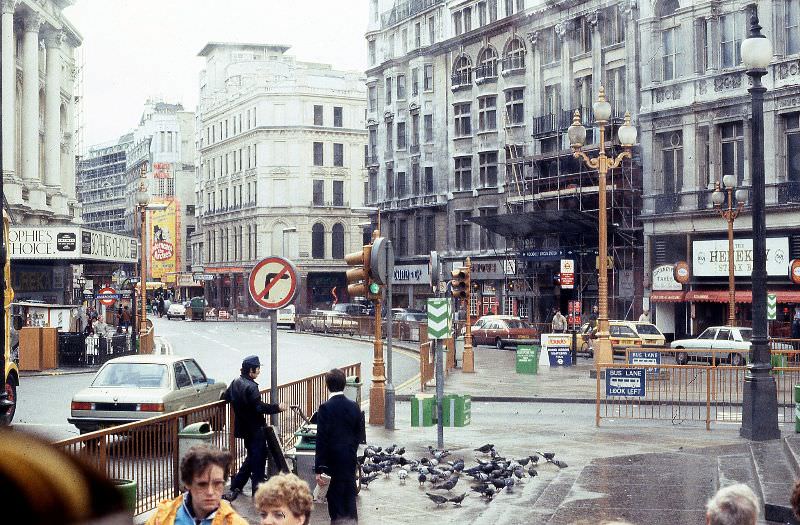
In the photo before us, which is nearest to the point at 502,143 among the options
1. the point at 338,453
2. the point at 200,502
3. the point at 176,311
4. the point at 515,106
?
the point at 515,106

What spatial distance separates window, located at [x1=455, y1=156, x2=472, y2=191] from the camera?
6450cm

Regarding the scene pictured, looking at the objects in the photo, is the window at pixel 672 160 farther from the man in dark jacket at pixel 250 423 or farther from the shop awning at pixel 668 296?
the man in dark jacket at pixel 250 423

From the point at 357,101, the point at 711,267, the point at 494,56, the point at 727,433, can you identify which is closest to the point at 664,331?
the point at 711,267

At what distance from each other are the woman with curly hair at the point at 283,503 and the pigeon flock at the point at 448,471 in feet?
22.2

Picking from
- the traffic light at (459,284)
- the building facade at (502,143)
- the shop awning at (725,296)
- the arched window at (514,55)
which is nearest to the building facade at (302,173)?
the building facade at (502,143)

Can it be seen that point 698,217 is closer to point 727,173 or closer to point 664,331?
point 727,173

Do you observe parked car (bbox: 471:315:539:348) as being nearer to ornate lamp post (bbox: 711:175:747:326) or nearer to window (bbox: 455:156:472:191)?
ornate lamp post (bbox: 711:175:747:326)

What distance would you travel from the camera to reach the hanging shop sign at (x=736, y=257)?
41.6 metres

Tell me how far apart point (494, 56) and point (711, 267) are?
2299cm

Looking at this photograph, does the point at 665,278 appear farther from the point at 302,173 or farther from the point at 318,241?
the point at 302,173

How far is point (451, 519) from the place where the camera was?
11.3 m

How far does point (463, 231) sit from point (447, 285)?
8333mm

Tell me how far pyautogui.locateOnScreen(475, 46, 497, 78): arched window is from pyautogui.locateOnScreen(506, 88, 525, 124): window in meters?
2.51

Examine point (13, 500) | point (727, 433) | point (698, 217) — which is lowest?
point (727, 433)
